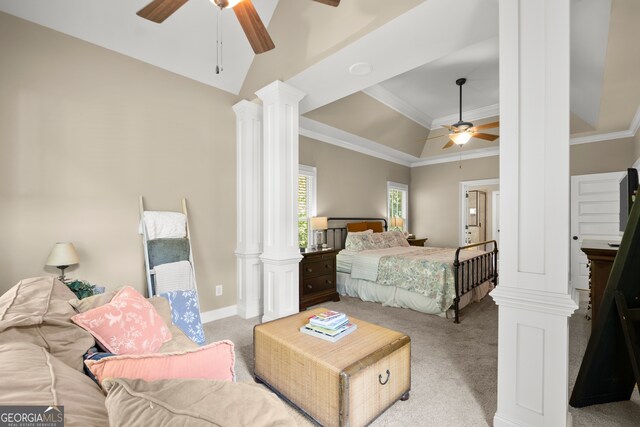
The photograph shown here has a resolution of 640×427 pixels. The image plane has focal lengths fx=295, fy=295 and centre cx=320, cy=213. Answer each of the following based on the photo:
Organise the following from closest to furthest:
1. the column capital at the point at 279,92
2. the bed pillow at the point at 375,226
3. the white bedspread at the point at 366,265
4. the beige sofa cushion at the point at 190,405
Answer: the beige sofa cushion at the point at 190,405
the column capital at the point at 279,92
the white bedspread at the point at 366,265
the bed pillow at the point at 375,226

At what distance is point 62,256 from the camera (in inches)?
Answer: 97.4

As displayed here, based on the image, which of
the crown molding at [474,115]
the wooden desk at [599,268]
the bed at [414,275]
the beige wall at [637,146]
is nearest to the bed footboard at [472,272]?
the bed at [414,275]

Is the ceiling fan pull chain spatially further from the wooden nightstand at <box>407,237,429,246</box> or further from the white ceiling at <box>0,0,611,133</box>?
the wooden nightstand at <box>407,237,429,246</box>

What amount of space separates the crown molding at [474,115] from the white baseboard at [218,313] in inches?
215

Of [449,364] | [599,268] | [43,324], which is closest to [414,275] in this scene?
[449,364]

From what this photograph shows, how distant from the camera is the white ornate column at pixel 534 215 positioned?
1.53 m

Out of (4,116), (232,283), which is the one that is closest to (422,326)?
(232,283)

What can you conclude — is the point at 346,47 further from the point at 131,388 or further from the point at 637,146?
the point at 637,146

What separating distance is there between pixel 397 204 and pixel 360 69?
4.77 m

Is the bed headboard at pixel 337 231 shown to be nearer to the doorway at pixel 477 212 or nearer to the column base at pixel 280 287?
the column base at pixel 280 287

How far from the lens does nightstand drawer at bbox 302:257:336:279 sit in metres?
4.00

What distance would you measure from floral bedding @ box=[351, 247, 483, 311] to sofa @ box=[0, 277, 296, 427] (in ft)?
10.5

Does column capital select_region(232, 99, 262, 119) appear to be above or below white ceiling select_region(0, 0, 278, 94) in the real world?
below

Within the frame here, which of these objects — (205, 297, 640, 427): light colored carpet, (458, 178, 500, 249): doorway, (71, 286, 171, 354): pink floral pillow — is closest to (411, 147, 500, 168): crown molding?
(458, 178, 500, 249): doorway
